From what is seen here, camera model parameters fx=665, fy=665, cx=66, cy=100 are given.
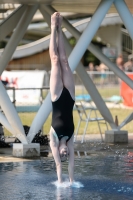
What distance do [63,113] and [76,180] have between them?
49.4 inches

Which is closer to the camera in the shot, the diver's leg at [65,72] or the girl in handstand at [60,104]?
the girl in handstand at [60,104]

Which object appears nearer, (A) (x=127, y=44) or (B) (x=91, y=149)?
(B) (x=91, y=149)

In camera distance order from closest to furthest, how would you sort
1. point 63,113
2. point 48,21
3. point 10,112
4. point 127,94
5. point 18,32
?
point 63,113
point 10,112
point 18,32
point 48,21
point 127,94

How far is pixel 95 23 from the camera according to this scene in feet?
45.7

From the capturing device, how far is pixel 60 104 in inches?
395

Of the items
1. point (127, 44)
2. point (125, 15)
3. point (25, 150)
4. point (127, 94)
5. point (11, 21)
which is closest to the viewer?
point (25, 150)

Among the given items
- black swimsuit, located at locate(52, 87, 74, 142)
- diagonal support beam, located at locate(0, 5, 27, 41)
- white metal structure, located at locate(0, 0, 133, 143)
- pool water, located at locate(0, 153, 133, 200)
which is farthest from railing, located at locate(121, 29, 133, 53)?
black swimsuit, located at locate(52, 87, 74, 142)

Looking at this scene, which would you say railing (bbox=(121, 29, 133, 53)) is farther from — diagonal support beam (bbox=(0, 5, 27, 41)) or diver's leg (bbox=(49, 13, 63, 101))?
diver's leg (bbox=(49, 13, 63, 101))

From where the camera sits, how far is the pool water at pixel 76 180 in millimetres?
9359

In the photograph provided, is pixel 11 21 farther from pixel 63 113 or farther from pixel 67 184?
pixel 67 184

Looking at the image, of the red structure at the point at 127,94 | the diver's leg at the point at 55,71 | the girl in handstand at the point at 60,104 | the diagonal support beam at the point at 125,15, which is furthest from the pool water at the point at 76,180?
the red structure at the point at 127,94

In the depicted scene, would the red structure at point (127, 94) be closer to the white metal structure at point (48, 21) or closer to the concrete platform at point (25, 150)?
the white metal structure at point (48, 21)

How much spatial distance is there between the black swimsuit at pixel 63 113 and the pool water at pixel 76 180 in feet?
2.82

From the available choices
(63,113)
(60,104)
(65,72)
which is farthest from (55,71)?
(63,113)
